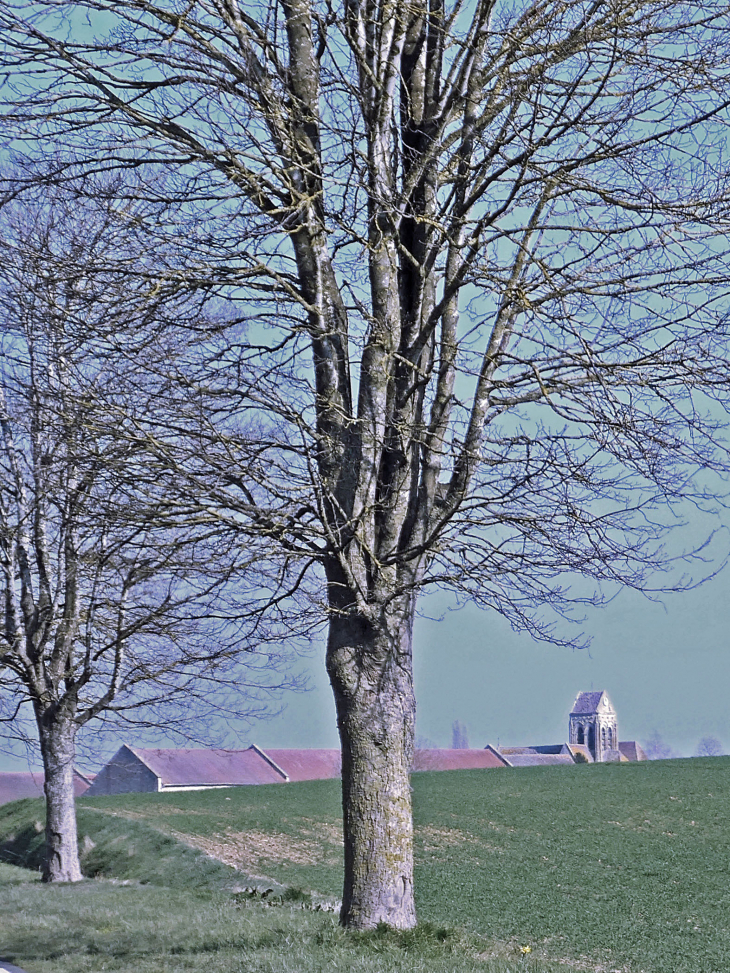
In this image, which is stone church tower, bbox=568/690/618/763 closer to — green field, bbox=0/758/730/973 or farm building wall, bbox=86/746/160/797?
farm building wall, bbox=86/746/160/797

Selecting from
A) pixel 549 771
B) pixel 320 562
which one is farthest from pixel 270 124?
pixel 549 771

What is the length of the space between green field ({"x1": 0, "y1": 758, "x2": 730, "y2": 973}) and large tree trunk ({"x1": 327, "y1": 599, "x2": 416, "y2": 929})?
1.14ft

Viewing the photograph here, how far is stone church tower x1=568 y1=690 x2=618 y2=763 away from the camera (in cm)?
8869

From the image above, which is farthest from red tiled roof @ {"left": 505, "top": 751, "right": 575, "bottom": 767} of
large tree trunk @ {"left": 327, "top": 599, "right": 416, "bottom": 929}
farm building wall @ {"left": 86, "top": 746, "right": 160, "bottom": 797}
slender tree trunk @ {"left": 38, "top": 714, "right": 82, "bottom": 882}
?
large tree trunk @ {"left": 327, "top": 599, "right": 416, "bottom": 929}

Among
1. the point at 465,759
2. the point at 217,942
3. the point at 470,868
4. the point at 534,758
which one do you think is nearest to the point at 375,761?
the point at 217,942

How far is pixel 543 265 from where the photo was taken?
8609 mm

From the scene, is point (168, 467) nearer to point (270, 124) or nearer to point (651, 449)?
point (270, 124)

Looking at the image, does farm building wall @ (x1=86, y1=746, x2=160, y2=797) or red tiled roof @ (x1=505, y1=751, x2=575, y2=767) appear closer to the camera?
farm building wall @ (x1=86, y1=746, x2=160, y2=797)

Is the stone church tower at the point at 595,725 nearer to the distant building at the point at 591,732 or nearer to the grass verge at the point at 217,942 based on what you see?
the distant building at the point at 591,732

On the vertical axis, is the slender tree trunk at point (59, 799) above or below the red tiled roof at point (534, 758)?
above

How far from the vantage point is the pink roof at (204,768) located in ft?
197

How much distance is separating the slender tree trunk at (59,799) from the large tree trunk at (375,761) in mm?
10346

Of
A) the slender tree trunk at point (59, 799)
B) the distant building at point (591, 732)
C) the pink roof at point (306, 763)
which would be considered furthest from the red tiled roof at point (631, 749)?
the slender tree trunk at point (59, 799)

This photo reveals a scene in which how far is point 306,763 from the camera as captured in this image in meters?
71.9
